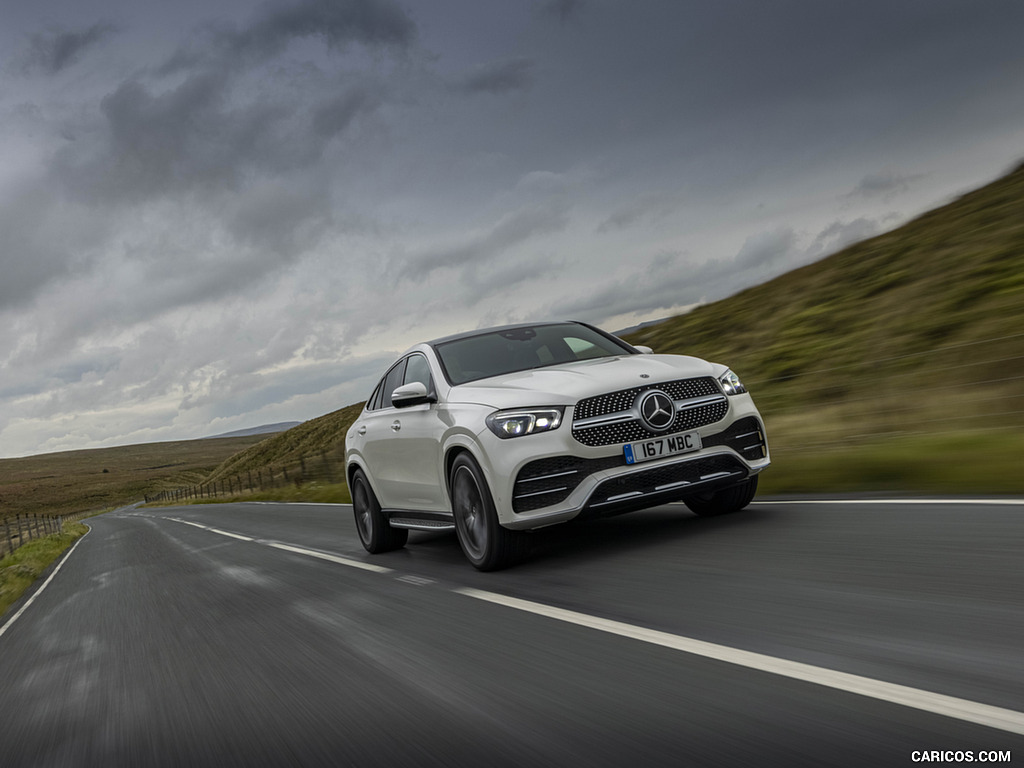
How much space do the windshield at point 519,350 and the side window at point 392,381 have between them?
0.78 metres

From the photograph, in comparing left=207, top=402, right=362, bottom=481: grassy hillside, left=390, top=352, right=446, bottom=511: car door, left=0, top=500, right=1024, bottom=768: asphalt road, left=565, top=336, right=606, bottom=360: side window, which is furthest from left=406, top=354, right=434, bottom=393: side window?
left=207, top=402, right=362, bottom=481: grassy hillside

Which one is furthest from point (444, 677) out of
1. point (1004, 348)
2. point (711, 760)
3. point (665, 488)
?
point (1004, 348)

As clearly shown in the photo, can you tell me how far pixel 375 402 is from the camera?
845cm

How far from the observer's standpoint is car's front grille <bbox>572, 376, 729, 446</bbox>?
551cm

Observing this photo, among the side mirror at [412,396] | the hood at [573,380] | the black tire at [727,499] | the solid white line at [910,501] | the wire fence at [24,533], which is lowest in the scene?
the wire fence at [24,533]

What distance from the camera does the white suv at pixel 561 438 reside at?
549 cm

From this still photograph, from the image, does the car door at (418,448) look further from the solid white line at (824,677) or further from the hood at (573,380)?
the solid white line at (824,677)

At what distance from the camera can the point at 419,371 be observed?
24.4 feet

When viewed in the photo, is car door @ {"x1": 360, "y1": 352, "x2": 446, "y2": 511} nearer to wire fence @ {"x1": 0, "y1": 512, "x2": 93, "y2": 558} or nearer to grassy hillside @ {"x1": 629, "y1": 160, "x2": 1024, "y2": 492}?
grassy hillside @ {"x1": 629, "y1": 160, "x2": 1024, "y2": 492}

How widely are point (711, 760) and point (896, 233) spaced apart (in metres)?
18.8

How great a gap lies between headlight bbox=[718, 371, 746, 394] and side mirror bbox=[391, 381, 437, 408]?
80.6 inches

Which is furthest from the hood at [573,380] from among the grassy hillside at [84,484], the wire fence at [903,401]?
the grassy hillside at [84,484]

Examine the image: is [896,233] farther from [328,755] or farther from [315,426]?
[315,426]

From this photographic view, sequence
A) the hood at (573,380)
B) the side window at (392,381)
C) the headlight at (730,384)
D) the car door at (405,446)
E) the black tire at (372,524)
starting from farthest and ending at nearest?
the black tire at (372,524) → the side window at (392,381) → the car door at (405,446) → the headlight at (730,384) → the hood at (573,380)
